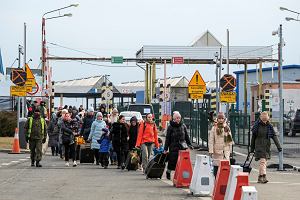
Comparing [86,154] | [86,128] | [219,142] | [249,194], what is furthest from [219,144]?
[86,128]

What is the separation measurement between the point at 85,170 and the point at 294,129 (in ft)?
99.7

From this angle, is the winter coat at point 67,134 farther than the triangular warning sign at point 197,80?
No

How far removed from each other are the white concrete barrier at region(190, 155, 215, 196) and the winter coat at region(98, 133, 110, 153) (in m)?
8.74

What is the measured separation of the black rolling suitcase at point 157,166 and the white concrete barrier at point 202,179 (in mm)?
3400

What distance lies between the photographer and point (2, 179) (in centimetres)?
1984

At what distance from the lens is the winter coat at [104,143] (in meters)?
25.2

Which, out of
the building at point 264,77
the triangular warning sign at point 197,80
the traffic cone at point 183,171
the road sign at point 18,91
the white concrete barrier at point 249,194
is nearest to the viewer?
the white concrete barrier at point 249,194

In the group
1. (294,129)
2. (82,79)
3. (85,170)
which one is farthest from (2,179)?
(82,79)

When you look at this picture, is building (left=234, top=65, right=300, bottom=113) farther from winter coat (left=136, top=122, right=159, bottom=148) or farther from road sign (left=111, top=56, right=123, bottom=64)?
winter coat (left=136, top=122, right=159, bottom=148)

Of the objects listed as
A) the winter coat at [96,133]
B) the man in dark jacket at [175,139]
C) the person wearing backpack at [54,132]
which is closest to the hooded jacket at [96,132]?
the winter coat at [96,133]

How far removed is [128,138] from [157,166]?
14.4 feet

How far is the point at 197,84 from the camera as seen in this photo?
32875mm

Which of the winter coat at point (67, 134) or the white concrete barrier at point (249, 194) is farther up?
the winter coat at point (67, 134)

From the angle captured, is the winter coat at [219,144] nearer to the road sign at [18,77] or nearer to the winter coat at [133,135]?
the winter coat at [133,135]
